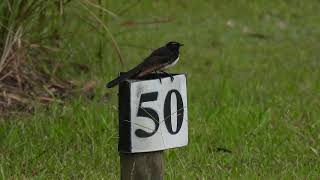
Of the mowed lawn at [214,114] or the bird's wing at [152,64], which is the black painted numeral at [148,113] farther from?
the mowed lawn at [214,114]

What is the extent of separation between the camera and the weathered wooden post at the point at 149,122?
3957 mm

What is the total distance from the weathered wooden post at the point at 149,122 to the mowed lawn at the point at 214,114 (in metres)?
0.78

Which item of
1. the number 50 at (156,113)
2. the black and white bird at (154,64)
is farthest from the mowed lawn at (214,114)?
the number 50 at (156,113)

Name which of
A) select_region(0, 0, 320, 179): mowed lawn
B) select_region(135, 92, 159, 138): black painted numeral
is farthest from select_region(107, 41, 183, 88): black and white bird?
select_region(0, 0, 320, 179): mowed lawn

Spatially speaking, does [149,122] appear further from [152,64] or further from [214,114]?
[214,114]

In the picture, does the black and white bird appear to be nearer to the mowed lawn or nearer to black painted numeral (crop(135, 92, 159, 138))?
black painted numeral (crop(135, 92, 159, 138))

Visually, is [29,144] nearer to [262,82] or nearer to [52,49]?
[52,49]

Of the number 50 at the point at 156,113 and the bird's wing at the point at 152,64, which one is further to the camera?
the bird's wing at the point at 152,64

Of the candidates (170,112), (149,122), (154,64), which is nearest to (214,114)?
(154,64)

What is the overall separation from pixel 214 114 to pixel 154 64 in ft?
6.57

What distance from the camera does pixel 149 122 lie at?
3982mm

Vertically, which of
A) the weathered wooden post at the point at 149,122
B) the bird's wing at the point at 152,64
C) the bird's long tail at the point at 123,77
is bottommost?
the weathered wooden post at the point at 149,122

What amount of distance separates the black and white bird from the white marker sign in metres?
0.10

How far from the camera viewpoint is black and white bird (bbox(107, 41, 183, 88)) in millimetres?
4133
